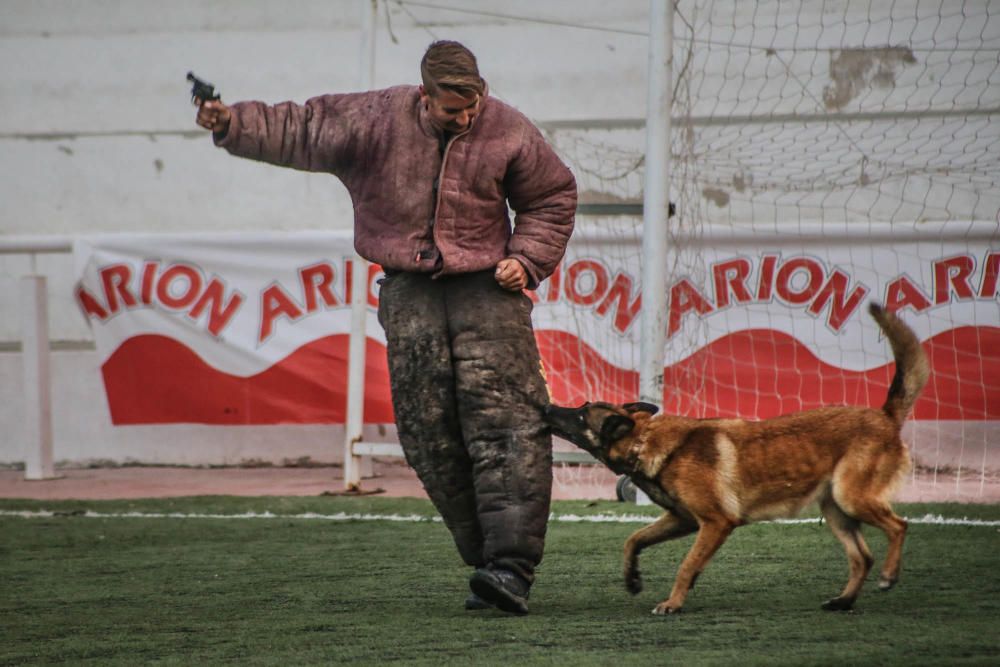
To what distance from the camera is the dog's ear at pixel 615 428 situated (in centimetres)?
483

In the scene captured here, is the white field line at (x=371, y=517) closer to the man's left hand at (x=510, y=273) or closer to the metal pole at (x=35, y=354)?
the metal pole at (x=35, y=354)

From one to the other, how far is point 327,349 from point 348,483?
0.99m

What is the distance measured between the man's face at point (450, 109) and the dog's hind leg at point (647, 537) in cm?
152

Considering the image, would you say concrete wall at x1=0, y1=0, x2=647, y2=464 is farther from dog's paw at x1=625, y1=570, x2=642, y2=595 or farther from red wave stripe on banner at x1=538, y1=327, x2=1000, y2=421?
dog's paw at x1=625, y1=570, x2=642, y2=595

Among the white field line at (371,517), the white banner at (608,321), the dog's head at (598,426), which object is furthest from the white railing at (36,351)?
the dog's head at (598,426)

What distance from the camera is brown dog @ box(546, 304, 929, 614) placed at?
465cm

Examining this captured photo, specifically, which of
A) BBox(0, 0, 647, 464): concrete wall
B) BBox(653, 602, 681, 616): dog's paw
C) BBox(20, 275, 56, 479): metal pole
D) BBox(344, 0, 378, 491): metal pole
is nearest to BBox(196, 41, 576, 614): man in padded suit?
BBox(653, 602, 681, 616): dog's paw

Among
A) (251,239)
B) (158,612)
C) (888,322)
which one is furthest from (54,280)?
Answer: (888,322)

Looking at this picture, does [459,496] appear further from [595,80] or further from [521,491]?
[595,80]

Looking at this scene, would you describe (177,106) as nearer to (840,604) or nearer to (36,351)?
(36,351)

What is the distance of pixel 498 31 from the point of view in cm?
1112

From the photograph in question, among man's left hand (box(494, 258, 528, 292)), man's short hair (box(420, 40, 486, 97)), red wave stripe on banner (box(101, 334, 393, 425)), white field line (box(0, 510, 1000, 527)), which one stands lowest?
white field line (box(0, 510, 1000, 527))

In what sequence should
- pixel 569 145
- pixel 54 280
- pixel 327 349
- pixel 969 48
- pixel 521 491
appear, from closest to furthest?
1. pixel 521 491
2. pixel 969 48
3. pixel 327 349
4. pixel 569 145
5. pixel 54 280

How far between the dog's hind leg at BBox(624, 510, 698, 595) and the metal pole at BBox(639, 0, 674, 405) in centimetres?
288
